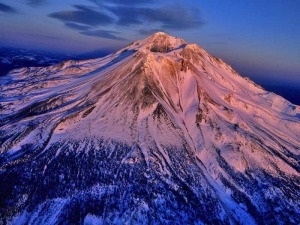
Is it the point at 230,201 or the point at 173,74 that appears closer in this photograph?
the point at 230,201

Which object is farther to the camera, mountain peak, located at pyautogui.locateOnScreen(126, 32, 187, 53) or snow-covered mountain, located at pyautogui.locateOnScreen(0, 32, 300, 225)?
mountain peak, located at pyautogui.locateOnScreen(126, 32, 187, 53)

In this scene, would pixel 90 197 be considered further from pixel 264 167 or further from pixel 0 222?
pixel 264 167

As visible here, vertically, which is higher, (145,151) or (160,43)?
(160,43)

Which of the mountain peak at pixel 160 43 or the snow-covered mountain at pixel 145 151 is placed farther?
the mountain peak at pixel 160 43

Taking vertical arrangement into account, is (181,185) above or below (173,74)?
below

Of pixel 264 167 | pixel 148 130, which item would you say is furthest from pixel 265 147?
pixel 148 130

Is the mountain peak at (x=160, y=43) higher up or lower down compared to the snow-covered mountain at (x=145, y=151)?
higher up

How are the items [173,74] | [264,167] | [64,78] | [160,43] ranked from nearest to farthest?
1. [264,167]
2. [173,74]
3. [64,78]
4. [160,43]

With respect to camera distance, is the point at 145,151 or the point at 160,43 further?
the point at 160,43
